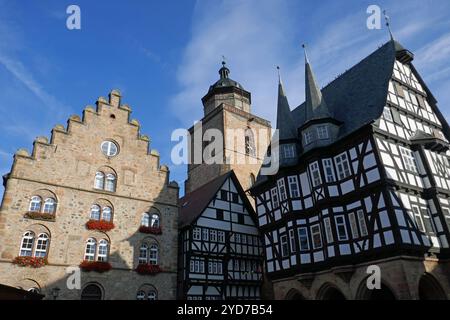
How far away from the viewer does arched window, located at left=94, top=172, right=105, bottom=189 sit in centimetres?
2360

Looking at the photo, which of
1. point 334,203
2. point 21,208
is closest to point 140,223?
point 21,208

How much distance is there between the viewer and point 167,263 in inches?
970

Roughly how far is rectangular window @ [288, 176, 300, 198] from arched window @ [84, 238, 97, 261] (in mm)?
13116

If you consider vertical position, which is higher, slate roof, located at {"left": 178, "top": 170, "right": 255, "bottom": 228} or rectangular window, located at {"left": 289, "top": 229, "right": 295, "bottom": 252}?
slate roof, located at {"left": 178, "top": 170, "right": 255, "bottom": 228}

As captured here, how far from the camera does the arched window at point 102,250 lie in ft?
72.7

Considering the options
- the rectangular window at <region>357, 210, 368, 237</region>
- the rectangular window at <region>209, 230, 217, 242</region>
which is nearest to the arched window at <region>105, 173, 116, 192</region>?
the rectangular window at <region>209, 230, 217, 242</region>

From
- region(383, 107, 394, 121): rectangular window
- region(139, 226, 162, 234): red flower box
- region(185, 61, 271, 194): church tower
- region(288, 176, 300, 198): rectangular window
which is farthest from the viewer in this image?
region(185, 61, 271, 194): church tower

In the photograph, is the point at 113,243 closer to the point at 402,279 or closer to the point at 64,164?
the point at 64,164

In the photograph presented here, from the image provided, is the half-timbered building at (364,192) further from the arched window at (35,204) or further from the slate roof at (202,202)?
the arched window at (35,204)

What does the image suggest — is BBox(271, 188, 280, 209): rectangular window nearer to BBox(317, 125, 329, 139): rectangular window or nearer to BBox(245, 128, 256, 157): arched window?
BBox(317, 125, 329, 139): rectangular window

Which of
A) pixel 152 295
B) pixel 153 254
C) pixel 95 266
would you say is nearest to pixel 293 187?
pixel 153 254

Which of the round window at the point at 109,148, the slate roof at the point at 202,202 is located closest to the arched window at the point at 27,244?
the round window at the point at 109,148

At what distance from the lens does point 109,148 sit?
25000mm

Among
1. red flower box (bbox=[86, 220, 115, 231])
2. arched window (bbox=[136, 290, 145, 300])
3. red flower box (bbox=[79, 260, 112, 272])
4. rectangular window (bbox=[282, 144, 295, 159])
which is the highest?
rectangular window (bbox=[282, 144, 295, 159])
